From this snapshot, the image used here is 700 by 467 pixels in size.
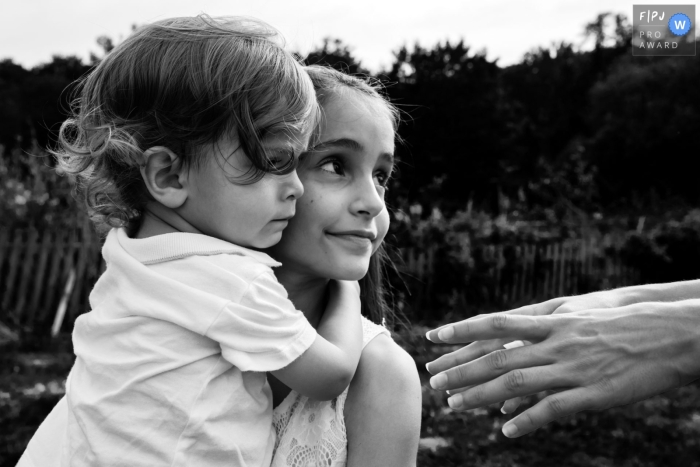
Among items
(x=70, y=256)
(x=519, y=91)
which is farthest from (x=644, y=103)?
(x=70, y=256)

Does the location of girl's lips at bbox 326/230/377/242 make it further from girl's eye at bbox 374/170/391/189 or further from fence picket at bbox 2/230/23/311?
fence picket at bbox 2/230/23/311

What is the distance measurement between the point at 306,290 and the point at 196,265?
0.48m

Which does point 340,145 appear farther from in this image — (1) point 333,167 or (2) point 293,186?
(2) point 293,186

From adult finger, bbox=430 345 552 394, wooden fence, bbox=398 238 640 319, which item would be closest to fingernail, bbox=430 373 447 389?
adult finger, bbox=430 345 552 394

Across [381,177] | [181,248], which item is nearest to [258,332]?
[181,248]

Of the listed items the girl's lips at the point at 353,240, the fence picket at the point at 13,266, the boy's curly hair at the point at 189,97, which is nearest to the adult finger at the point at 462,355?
the girl's lips at the point at 353,240

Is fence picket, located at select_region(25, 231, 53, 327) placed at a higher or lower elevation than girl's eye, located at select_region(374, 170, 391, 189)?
lower

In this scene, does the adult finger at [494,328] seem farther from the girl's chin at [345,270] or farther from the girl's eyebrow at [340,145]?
the girl's eyebrow at [340,145]

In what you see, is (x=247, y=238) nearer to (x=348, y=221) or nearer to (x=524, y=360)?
(x=348, y=221)

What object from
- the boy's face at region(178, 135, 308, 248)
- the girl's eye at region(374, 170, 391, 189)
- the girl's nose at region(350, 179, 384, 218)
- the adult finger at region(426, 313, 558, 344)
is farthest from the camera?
the girl's eye at region(374, 170, 391, 189)

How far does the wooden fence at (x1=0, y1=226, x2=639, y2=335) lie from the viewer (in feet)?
29.5

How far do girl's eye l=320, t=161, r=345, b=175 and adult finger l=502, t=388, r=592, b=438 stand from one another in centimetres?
78

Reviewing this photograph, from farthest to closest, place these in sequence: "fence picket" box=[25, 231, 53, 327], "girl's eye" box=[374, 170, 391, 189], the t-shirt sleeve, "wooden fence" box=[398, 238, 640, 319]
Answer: "wooden fence" box=[398, 238, 640, 319] < "fence picket" box=[25, 231, 53, 327] < "girl's eye" box=[374, 170, 391, 189] < the t-shirt sleeve

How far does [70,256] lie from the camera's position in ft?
30.2
